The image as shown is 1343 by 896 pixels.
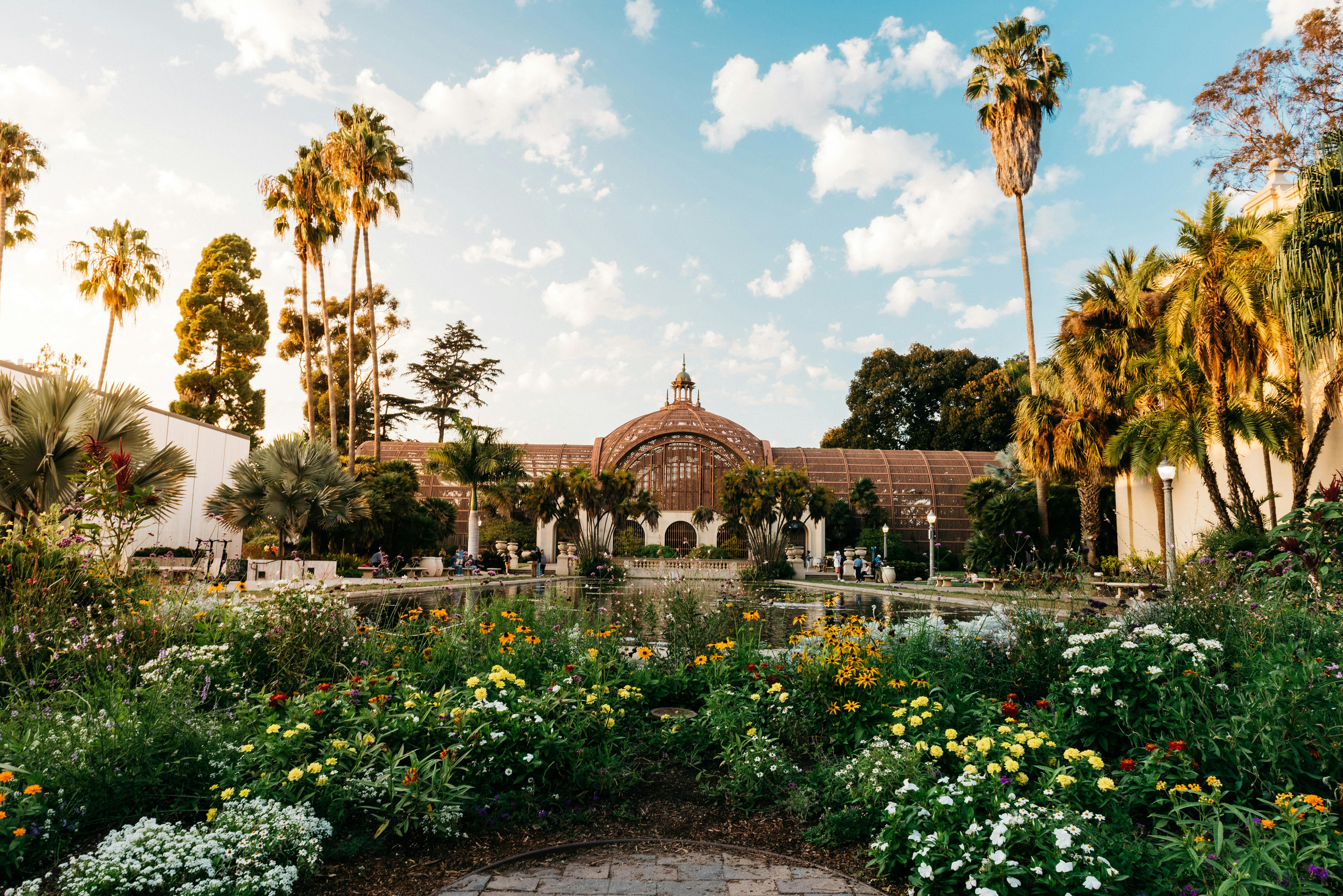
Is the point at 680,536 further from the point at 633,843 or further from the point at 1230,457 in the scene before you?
the point at 633,843

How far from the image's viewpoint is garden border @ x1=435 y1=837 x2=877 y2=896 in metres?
3.02

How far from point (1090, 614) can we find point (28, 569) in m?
7.23

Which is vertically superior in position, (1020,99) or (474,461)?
(1020,99)

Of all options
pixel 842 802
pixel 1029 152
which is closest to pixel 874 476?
pixel 1029 152

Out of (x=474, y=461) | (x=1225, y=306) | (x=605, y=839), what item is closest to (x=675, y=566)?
(x=474, y=461)

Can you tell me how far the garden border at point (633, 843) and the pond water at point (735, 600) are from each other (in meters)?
2.42

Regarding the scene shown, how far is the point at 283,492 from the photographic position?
63.1 feet

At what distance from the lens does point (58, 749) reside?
3.14 meters

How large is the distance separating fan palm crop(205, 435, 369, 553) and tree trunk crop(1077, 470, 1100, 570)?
67.6ft

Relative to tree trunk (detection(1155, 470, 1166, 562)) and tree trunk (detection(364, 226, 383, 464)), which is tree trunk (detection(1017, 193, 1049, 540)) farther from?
tree trunk (detection(364, 226, 383, 464))

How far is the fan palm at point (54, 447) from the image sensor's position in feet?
24.0

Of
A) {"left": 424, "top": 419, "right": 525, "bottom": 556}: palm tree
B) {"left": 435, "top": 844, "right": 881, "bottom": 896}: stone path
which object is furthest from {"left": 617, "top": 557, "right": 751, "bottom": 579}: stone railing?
{"left": 435, "top": 844, "right": 881, "bottom": 896}: stone path

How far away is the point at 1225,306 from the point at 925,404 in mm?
38782

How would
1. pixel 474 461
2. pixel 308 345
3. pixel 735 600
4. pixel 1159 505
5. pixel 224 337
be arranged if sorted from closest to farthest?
pixel 735 600 → pixel 1159 505 → pixel 308 345 → pixel 474 461 → pixel 224 337
